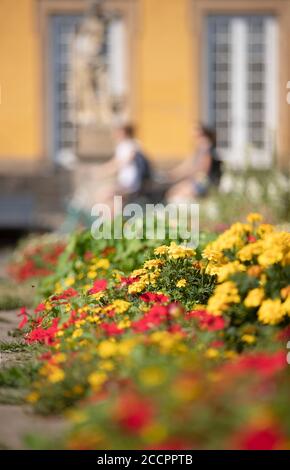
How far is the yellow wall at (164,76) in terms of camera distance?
15531 mm

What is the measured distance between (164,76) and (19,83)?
2.25 m

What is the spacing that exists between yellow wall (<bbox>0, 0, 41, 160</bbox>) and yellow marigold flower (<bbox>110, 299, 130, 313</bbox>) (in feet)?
37.0

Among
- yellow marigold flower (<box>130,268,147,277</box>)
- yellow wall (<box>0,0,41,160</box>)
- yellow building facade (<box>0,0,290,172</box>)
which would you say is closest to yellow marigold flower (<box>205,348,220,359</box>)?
yellow marigold flower (<box>130,268,147,277</box>)

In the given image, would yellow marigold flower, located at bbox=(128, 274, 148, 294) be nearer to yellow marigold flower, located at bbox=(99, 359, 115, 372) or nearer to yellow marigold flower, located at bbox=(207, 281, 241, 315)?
yellow marigold flower, located at bbox=(207, 281, 241, 315)

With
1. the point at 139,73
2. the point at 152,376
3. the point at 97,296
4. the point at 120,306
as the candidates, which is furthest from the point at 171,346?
the point at 139,73

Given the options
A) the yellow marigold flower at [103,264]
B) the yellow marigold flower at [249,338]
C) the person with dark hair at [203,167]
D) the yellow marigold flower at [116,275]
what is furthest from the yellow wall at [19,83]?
the yellow marigold flower at [249,338]

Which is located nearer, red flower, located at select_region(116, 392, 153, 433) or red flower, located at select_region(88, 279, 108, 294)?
red flower, located at select_region(116, 392, 153, 433)

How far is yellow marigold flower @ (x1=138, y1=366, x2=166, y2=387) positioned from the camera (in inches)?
107

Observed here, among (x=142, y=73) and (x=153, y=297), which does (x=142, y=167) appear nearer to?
(x=142, y=73)

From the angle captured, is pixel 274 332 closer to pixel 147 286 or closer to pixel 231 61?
pixel 147 286

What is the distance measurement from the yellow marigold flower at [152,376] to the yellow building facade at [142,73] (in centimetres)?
1272

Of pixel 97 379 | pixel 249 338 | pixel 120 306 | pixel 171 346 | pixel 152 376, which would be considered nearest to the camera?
pixel 152 376

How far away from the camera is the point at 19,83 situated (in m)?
15.6
